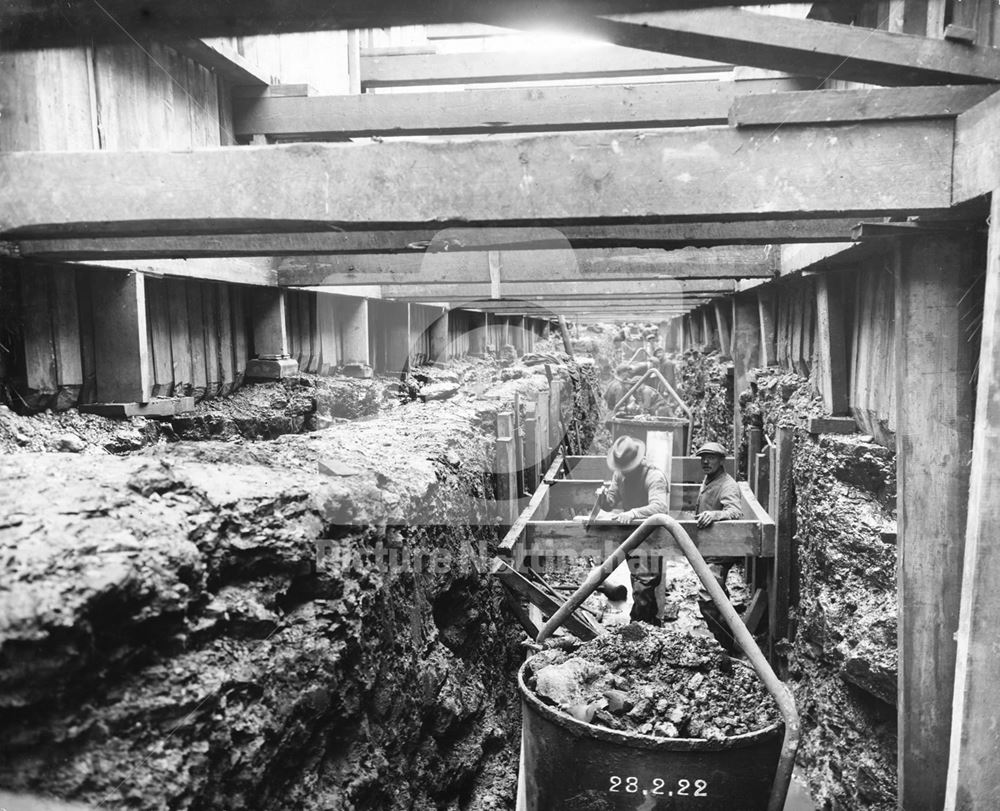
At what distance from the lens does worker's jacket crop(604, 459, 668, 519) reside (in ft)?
24.7

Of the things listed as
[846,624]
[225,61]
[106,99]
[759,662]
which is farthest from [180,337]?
[846,624]

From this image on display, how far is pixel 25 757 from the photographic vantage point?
162 cm

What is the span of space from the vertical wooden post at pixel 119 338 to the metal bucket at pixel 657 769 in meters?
3.19

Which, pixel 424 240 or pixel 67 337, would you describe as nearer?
pixel 424 240

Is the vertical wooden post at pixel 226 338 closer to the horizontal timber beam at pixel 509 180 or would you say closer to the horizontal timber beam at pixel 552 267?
the horizontal timber beam at pixel 552 267

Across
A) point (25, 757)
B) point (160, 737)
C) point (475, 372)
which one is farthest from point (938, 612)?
point (475, 372)

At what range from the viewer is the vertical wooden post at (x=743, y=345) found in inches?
403

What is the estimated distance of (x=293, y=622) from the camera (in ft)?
7.91

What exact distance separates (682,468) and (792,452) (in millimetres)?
3438

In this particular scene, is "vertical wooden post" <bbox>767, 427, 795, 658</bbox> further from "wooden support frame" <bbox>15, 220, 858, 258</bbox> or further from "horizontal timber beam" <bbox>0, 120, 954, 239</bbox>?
"horizontal timber beam" <bbox>0, 120, 954, 239</bbox>

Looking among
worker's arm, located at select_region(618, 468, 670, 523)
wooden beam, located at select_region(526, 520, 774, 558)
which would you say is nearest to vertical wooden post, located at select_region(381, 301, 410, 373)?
worker's arm, located at select_region(618, 468, 670, 523)

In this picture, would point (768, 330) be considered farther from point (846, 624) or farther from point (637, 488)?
point (846, 624)

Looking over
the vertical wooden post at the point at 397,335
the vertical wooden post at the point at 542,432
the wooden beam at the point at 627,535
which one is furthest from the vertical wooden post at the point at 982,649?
the vertical wooden post at the point at 397,335

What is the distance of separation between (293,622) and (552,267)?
4.79 metres
